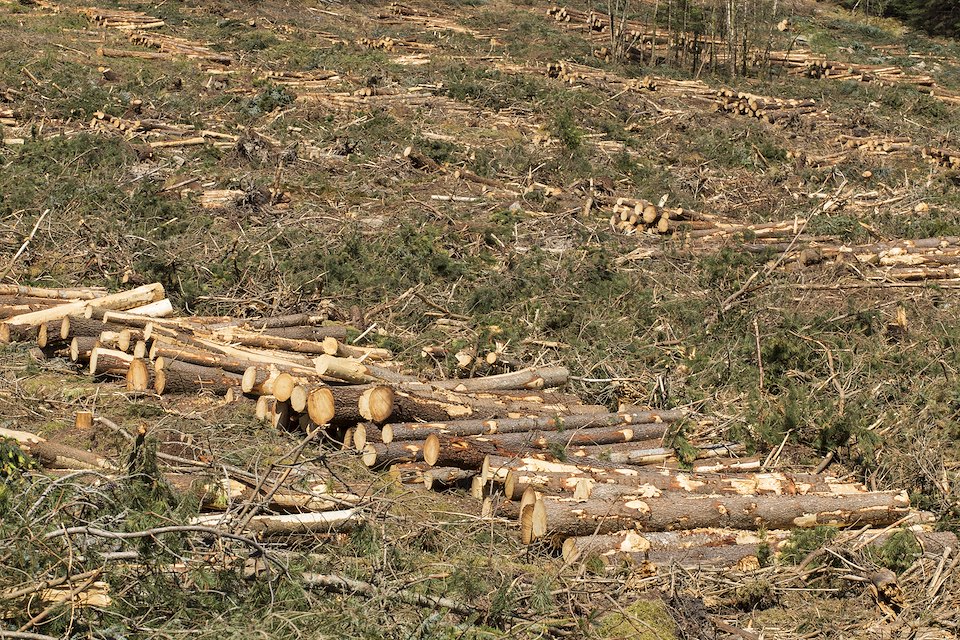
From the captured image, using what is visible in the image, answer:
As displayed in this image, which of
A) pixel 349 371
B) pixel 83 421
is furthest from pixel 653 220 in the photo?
pixel 83 421

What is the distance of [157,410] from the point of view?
7.58 meters

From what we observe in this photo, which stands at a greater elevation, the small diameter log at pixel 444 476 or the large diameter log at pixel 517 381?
the large diameter log at pixel 517 381

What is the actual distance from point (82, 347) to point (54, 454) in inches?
94.1

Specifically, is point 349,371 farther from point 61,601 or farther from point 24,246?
point 24,246

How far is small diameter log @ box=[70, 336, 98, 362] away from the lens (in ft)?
27.0

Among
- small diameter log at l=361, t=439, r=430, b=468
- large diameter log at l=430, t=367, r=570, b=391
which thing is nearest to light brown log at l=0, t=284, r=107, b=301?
large diameter log at l=430, t=367, r=570, b=391

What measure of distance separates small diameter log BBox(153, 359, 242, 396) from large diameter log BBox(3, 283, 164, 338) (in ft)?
4.30

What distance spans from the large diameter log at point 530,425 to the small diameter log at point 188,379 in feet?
5.88

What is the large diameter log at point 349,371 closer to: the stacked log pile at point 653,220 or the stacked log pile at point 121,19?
the stacked log pile at point 653,220

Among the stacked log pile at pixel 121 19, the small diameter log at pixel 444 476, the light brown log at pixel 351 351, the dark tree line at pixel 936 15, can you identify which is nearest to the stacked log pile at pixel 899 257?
the light brown log at pixel 351 351

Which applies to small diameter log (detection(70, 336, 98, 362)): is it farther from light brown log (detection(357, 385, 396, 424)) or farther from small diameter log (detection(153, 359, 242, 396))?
light brown log (detection(357, 385, 396, 424))

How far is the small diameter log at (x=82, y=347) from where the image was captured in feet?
27.0

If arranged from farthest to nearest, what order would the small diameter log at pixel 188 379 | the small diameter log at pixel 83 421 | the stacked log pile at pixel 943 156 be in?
the stacked log pile at pixel 943 156, the small diameter log at pixel 188 379, the small diameter log at pixel 83 421

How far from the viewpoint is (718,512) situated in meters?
6.39
